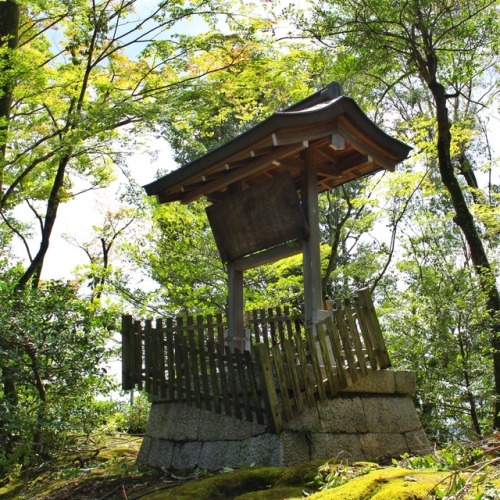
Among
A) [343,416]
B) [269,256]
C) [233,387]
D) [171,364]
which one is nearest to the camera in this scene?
[233,387]

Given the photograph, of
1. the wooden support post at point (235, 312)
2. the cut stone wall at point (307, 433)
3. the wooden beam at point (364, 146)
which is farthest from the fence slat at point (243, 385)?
the wooden beam at point (364, 146)

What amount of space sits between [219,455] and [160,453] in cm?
122

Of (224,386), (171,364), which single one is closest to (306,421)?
(224,386)

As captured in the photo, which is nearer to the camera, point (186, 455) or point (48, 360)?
point (186, 455)

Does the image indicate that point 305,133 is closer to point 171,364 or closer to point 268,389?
point 268,389

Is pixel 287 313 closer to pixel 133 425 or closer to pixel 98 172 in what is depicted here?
pixel 133 425

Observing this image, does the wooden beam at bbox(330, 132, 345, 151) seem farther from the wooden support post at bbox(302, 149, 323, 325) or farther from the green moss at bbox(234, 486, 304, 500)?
the green moss at bbox(234, 486, 304, 500)

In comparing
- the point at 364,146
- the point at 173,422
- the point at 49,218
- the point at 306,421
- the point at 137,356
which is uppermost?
the point at 49,218

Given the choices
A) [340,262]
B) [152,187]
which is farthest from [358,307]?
[340,262]

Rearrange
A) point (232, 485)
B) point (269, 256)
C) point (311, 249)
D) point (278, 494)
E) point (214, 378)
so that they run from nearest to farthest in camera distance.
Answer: point (278, 494)
point (232, 485)
point (214, 378)
point (311, 249)
point (269, 256)

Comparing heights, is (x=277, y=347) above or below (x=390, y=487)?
→ above

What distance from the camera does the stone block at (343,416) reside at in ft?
18.6

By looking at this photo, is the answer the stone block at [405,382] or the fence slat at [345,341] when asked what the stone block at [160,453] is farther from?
the stone block at [405,382]

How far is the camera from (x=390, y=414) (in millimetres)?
6359
